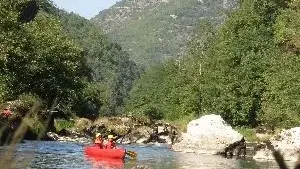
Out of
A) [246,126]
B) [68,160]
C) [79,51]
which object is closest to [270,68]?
[246,126]

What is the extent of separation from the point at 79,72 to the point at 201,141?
36865 millimetres

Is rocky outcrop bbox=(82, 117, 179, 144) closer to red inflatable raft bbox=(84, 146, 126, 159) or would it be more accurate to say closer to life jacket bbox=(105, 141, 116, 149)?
life jacket bbox=(105, 141, 116, 149)

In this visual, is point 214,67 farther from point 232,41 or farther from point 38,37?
point 38,37

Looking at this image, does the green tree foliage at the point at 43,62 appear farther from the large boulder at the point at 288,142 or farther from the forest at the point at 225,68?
the large boulder at the point at 288,142

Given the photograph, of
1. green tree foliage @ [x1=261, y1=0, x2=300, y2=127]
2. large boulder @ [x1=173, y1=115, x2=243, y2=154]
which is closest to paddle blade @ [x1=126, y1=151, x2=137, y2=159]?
large boulder @ [x1=173, y1=115, x2=243, y2=154]

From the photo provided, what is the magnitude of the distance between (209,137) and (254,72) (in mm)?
25884

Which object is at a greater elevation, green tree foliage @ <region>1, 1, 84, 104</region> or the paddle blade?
green tree foliage @ <region>1, 1, 84, 104</region>

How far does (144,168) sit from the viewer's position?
1150 inches

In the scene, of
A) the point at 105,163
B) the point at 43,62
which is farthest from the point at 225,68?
the point at 105,163

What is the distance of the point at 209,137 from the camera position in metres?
45.4

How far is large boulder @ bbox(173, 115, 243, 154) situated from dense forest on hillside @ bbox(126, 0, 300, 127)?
29.3ft

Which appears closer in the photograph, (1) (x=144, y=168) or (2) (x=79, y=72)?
(1) (x=144, y=168)

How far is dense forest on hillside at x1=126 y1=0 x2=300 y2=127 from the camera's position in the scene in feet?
186

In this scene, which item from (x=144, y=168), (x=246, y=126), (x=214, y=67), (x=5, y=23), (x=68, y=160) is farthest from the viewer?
(x=214, y=67)
